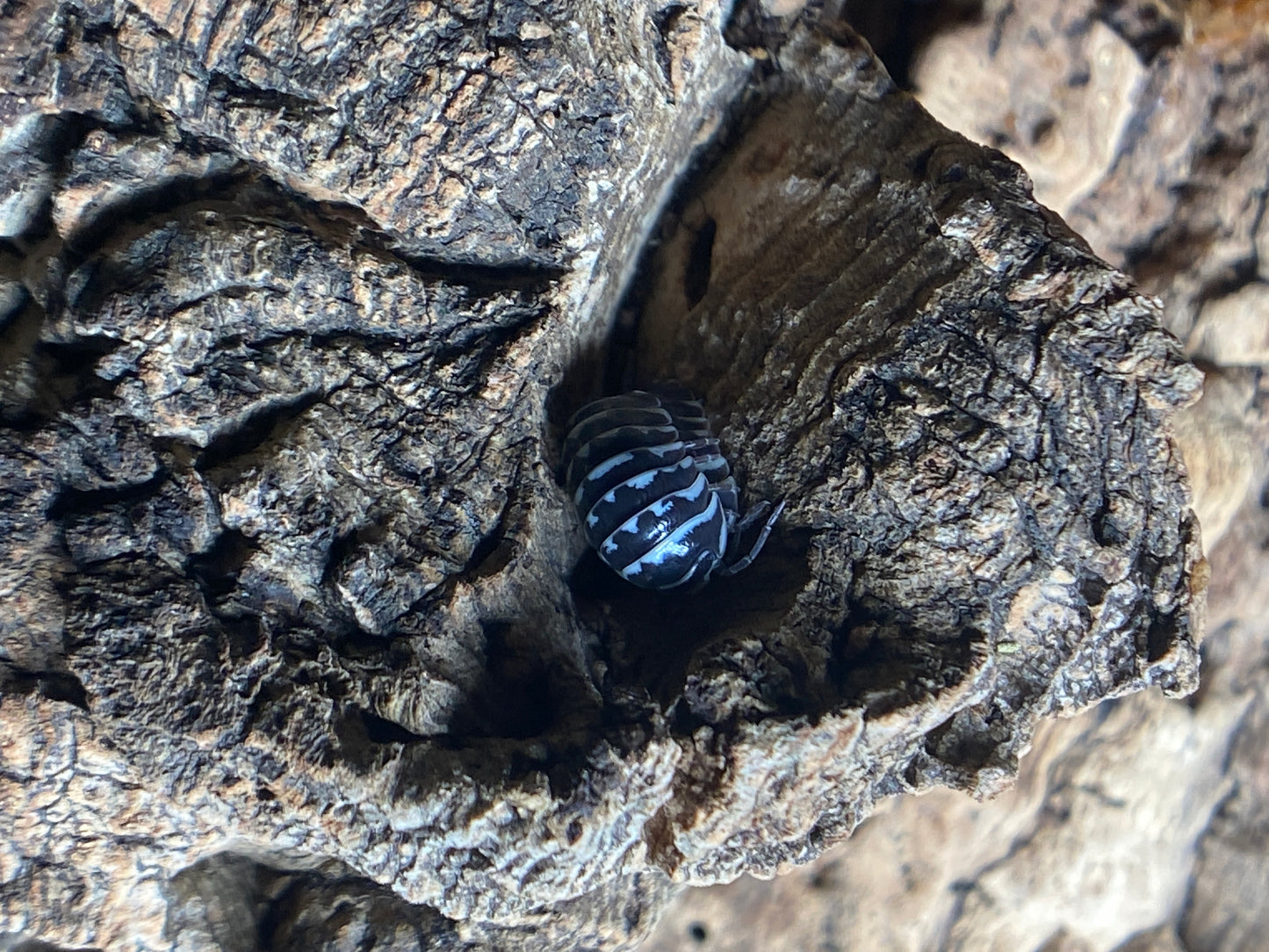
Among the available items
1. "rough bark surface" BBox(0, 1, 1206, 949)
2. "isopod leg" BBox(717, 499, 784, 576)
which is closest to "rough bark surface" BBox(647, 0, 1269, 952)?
"rough bark surface" BBox(0, 1, 1206, 949)

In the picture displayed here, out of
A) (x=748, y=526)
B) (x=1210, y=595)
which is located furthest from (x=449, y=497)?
(x=1210, y=595)

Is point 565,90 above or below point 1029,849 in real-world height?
above

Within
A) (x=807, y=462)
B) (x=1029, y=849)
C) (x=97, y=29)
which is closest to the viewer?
(x=97, y=29)

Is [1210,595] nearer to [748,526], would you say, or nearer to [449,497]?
[748,526]

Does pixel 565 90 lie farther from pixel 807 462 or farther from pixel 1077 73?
pixel 1077 73

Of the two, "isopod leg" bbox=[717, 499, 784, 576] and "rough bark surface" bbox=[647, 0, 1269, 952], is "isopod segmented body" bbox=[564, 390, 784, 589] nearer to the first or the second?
"isopod leg" bbox=[717, 499, 784, 576]

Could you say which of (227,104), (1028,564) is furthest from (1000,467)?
(227,104)

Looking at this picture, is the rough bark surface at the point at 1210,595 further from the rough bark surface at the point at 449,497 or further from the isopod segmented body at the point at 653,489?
the isopod segmented body at the point at 653,489

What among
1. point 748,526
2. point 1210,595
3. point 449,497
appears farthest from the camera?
point 1210,595
